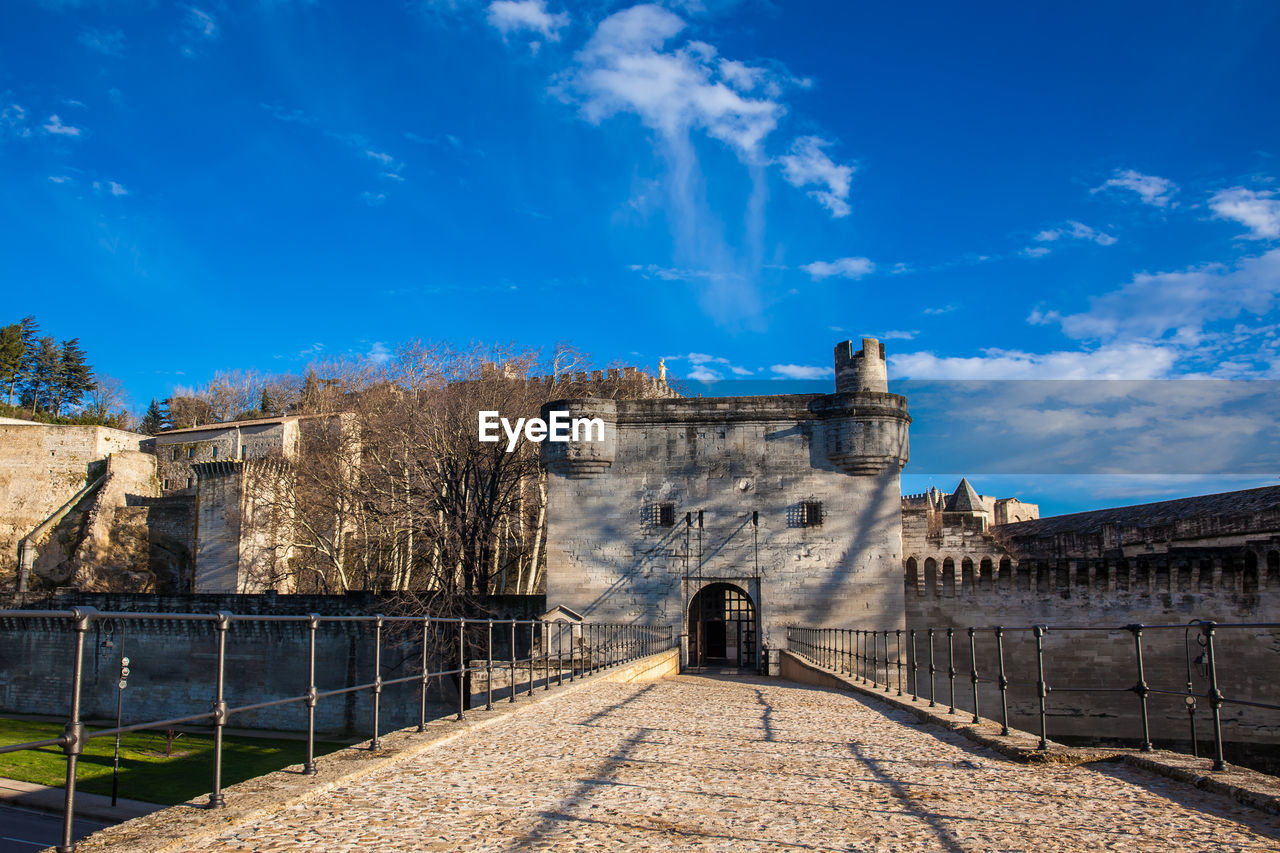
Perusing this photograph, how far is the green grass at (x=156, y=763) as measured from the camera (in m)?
21.7

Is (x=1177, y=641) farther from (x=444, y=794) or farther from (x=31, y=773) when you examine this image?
(x=31, y=773)

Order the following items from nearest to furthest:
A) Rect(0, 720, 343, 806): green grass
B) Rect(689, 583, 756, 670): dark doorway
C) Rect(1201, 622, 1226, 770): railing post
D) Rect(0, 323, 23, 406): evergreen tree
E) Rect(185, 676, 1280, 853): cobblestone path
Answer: Rect(185, 676, 1280, 853): cobblestone path
Rect(1201, 622, 1226, 770): railing post
Rect(0, 720, 343, 806): green grass
Rect(689, 583, 756, 670): dark doorway
Rect(0, 323, 23, 406): evergreen tree

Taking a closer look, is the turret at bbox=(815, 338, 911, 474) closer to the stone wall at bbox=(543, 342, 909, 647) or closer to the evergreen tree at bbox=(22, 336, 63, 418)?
→ the stone wall at bbox=(543, 342, 909, 647)

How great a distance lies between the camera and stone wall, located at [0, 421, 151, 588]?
1650 inches

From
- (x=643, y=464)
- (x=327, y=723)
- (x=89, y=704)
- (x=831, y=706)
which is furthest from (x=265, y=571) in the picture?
(x=831, y=706)

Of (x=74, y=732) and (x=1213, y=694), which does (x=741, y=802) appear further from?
(x=74, y=732)

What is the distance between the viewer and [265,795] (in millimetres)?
4660

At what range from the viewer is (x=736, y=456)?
874 inches

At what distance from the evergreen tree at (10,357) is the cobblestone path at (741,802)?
71404 millimetres

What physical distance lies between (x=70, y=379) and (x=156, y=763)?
5426cm

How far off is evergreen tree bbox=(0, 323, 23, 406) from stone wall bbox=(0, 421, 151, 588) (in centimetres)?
2443

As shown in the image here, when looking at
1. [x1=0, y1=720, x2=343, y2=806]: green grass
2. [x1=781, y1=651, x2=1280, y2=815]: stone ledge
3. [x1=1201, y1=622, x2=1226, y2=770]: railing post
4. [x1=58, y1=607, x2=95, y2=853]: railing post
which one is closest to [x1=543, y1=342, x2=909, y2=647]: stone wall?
[x1=0, y1=720, x2=343, y2=806]: green grass

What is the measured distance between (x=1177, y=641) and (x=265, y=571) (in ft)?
106

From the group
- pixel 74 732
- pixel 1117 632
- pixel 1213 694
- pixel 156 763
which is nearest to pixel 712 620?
pixel 1117 632
